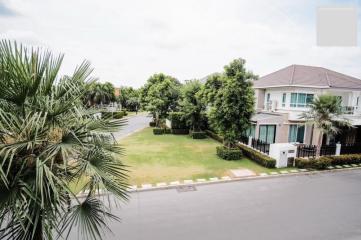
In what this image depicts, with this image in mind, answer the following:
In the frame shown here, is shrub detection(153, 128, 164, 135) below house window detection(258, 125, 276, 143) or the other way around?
below

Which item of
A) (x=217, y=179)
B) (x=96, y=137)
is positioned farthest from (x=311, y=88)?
(x=96, y=137)

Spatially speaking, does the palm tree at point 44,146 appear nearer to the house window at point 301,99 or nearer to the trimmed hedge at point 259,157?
the trimmed hedge at point 259,157

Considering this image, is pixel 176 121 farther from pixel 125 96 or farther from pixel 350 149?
pixel 125 96

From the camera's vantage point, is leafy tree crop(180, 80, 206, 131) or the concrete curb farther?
leafy tree crop(180, 80, 206, 131)

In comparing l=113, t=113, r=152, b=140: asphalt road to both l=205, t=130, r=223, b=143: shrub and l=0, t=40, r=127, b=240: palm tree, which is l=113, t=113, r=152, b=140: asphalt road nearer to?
l=205, t=130, r=223, b=143: shrub

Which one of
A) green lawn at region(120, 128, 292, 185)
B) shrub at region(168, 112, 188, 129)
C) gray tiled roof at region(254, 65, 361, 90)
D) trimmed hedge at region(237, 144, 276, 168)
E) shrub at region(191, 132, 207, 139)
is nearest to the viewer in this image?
green lawn at region(120, 128, 292, 185)

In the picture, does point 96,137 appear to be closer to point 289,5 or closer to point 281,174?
point 281,174

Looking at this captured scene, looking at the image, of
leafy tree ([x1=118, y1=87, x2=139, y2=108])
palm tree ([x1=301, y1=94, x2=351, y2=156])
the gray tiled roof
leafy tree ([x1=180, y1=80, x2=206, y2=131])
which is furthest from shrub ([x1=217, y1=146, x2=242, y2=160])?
leafy tree ([x1=118, y1=87, x2=139, y2=108])
